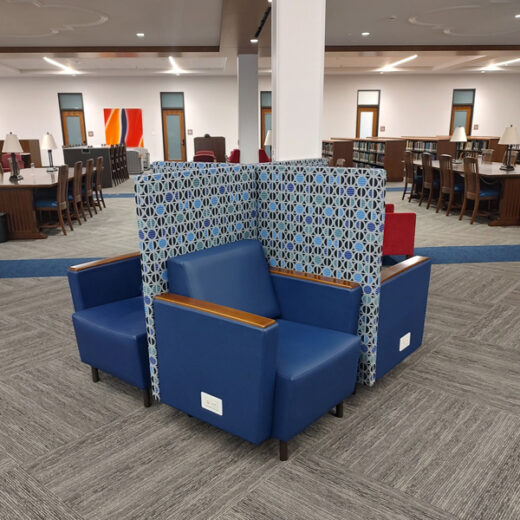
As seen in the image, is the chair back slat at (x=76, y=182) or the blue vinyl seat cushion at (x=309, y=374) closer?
the blue vinyl seat cushion at (x=309, y=374)

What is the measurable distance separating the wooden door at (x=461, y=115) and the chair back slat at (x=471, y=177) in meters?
11.1

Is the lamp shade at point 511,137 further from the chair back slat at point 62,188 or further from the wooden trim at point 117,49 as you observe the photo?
the chair back slat at point 62,188

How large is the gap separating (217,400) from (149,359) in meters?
0.50

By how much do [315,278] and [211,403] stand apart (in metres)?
0.86

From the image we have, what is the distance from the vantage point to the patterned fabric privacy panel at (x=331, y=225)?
2.53 meters

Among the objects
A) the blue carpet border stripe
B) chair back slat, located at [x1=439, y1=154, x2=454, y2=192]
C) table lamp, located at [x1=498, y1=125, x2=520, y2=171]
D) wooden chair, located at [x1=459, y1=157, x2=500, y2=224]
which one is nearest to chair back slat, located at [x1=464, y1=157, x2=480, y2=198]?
wooden chair, located at [x1=459, y1=157, x2=500, y2=224]

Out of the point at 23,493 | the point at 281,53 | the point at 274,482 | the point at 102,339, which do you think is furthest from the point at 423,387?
the point at 281,53

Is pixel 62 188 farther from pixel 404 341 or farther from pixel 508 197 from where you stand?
pixel 508 197

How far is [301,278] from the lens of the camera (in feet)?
8.86

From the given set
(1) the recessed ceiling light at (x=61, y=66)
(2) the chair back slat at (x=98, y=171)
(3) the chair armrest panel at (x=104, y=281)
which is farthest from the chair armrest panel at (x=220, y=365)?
(1) the recessed ceiling light at (x=61, y=66)

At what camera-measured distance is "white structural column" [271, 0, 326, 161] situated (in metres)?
3.39

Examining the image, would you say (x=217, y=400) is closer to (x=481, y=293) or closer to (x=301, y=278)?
(x=301, y=278)

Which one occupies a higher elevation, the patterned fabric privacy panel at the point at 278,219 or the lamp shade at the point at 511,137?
the lamp shade at the point at 511,137

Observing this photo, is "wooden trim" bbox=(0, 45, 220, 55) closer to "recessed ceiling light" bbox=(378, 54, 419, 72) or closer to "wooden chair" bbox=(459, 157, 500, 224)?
"recessed ceiling light" bbox=(378, 54, 419, 72)
